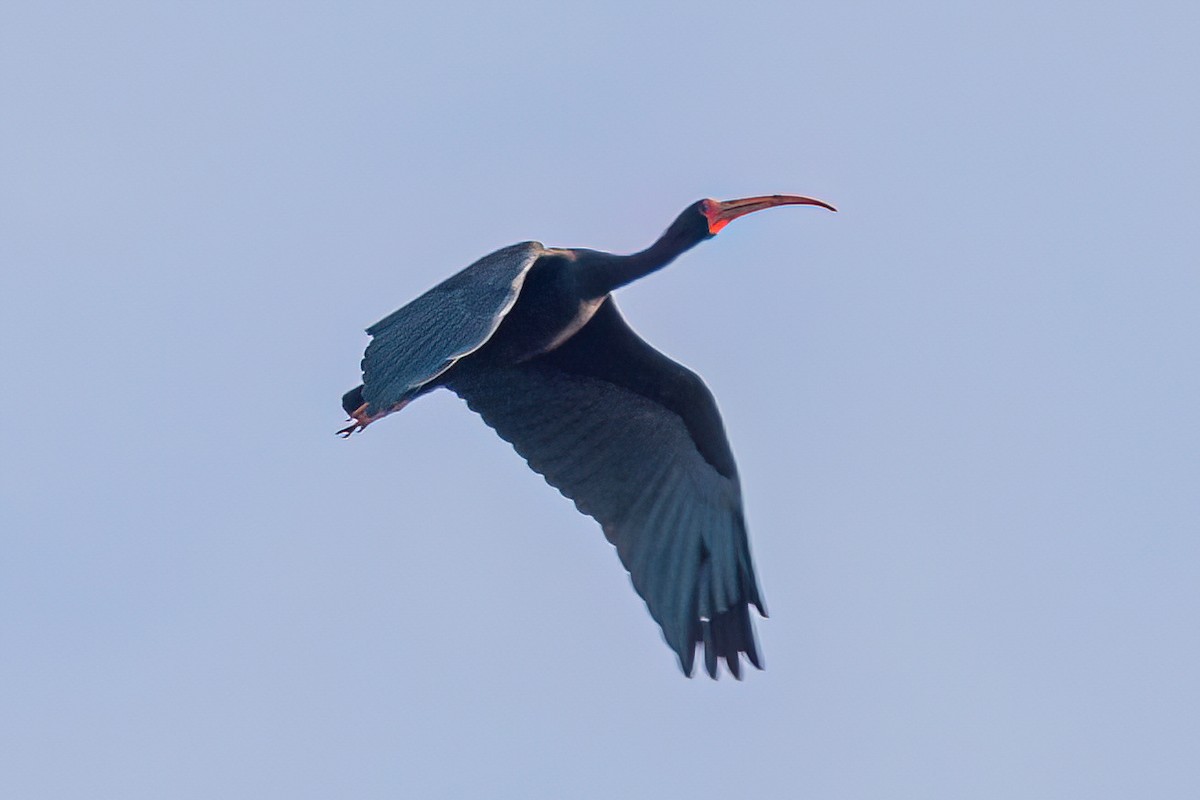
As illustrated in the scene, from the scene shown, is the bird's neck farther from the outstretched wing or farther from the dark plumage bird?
the outstretched wing

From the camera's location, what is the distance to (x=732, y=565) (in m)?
16.1

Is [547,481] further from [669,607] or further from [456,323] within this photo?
[456,323]

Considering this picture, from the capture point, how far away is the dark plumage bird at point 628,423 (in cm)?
1566

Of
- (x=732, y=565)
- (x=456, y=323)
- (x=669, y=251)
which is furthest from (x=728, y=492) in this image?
(x=456, y=323)

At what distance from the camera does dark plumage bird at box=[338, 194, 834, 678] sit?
15664 millimetres

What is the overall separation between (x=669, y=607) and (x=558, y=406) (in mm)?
1736

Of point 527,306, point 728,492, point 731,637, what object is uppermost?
point 527,306

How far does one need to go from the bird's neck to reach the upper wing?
0.48 m

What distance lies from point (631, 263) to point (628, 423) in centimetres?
141

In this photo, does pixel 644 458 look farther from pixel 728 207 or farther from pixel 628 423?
pixel 728 207

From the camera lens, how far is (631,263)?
1564cm

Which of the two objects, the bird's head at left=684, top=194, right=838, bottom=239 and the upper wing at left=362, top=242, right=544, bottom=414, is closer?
the upper wing at left=362, top=242, right=544, bottom=414

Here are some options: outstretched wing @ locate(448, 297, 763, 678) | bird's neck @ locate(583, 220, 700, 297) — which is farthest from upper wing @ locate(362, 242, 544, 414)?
outstretched wing @ locate(448, 297, 763, 678)

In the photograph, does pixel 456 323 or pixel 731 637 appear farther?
pixel 731 637
